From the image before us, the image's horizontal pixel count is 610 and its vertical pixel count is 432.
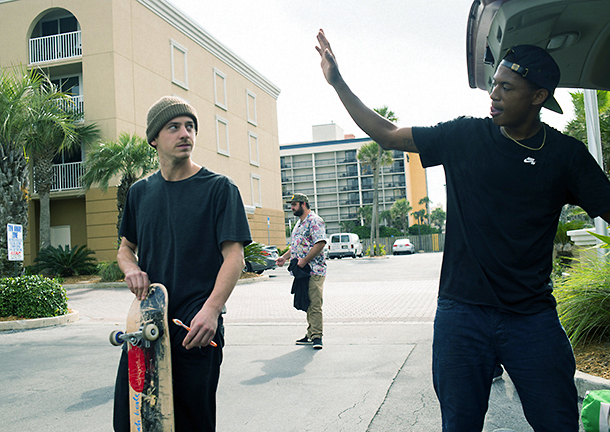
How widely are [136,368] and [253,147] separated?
35654 millimetres

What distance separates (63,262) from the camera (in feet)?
69.4

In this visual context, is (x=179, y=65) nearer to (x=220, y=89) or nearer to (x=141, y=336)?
(x=220, y=89)

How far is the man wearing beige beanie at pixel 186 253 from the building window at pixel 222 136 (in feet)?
97.9

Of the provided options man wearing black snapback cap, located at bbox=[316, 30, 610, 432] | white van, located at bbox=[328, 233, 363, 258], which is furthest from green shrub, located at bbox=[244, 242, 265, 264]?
white van, located at bbox=[328, 233, 363, 258]

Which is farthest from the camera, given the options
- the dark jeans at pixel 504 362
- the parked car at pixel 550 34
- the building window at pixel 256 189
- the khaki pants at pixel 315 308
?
the building window at pixel 256 189

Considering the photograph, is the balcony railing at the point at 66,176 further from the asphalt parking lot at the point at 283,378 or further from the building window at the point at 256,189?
the asphalt parking lot at the point at 283,378

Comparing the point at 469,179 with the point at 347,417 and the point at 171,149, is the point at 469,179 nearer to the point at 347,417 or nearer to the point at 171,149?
the point at 171,149

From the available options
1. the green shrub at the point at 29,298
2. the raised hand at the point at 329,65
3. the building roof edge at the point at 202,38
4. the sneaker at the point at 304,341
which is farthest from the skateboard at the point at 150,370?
the building roof edge at the point at 202,38

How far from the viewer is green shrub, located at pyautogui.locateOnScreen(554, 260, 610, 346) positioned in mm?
4637

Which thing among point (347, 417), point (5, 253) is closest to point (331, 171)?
point (5, 253)

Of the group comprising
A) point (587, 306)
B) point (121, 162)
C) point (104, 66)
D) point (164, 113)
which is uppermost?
point (104, 66)

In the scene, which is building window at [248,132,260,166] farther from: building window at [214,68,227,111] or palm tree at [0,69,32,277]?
palm tree at [0,69,32,277]

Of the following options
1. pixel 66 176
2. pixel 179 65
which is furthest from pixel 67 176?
pixel 179 65

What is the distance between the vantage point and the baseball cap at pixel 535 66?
6.94ft
